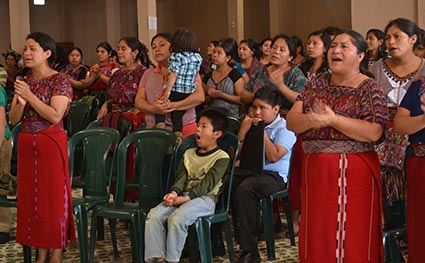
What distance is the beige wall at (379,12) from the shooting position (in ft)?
30.1

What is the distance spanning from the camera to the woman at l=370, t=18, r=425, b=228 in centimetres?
362

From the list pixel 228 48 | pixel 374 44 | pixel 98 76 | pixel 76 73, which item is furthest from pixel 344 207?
pixel 76 73

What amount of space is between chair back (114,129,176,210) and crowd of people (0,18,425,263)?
18 centimetres

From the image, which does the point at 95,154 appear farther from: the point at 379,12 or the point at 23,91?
the point at 379,12

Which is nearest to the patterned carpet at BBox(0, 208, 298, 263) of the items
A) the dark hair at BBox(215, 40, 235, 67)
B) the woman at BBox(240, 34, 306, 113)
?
the woman at BBox(240, 34, 306, 113)

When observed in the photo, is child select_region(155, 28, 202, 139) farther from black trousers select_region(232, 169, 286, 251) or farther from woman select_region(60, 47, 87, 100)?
woman select_region(60, 47, 87, 100)

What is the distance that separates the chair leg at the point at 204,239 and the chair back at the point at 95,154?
905mm

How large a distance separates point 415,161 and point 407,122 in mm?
227

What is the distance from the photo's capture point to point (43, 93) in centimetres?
394

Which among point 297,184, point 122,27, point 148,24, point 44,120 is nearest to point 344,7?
point 148,24

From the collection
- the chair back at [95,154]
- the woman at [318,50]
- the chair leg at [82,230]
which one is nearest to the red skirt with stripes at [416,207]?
the woman at [318,50]

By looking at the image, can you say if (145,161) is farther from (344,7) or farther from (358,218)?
(344,7)

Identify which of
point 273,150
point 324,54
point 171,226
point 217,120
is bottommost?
point 171,226

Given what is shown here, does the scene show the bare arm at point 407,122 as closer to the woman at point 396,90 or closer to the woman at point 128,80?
the woman at point 396,90
